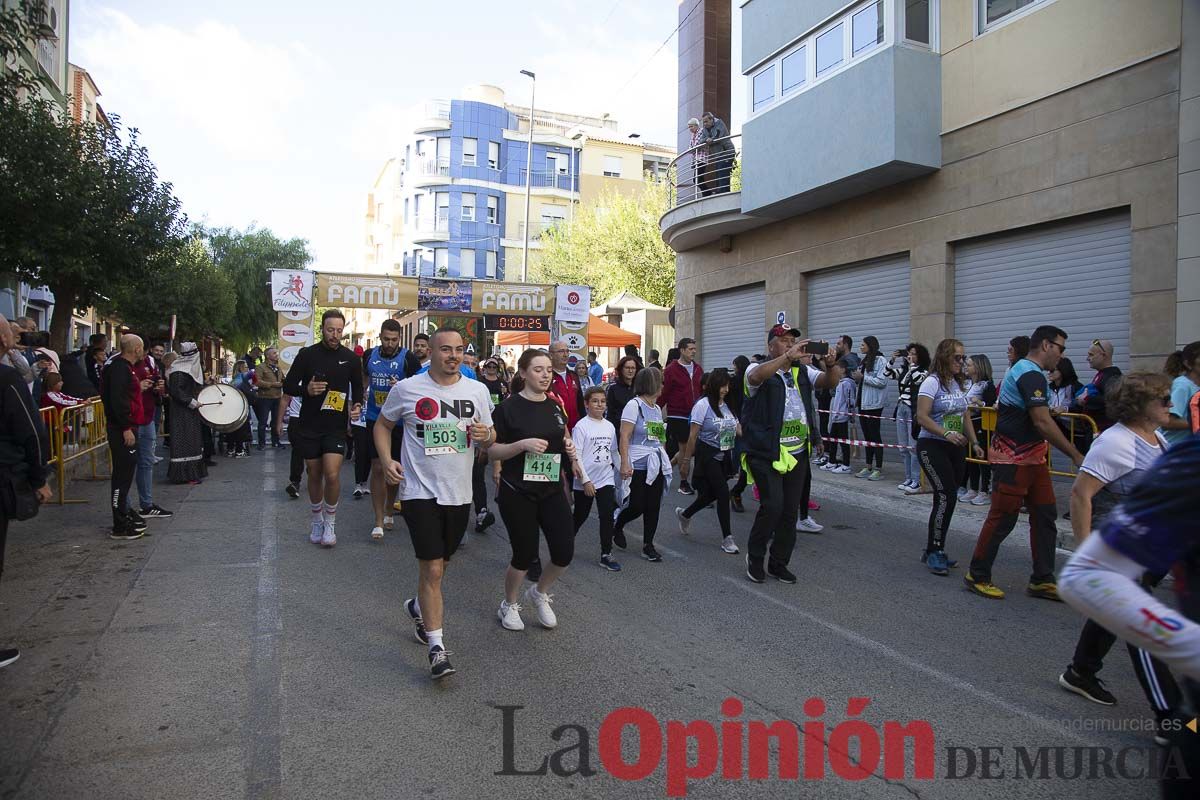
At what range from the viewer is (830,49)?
14750 millimetres

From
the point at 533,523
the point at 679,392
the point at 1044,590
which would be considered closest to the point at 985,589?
the point at 1044,590

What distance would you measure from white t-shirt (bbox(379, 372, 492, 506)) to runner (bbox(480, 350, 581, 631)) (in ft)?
1.10

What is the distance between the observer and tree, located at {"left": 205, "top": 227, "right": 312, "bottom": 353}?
4784 cm

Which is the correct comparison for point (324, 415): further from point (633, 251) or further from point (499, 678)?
point (633, 251)

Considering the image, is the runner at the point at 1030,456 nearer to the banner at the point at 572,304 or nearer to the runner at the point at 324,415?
the runner at the point at 324,415

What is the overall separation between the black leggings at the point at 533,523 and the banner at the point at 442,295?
45.4 feet

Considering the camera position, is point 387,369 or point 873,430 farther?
point 873,430

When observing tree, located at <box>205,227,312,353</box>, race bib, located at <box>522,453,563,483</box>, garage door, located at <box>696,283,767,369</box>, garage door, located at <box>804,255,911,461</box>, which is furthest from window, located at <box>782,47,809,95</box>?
tree, located at <box>205,227,312,353</box>

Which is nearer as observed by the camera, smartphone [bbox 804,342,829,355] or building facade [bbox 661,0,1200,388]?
smartphone [bbox 804,342,829,355]

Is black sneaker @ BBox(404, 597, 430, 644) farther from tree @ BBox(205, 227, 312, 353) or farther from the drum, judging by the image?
tree @ BBox(205, 227, 312, 353)

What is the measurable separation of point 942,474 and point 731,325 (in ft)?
42.1

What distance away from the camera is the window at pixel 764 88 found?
16312 mm

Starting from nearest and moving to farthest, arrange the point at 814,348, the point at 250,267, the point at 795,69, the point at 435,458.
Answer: the point at 435,458 → the point at 814,348 → the point at 795,69 → the point at 250,267

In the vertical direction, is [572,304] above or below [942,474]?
above
